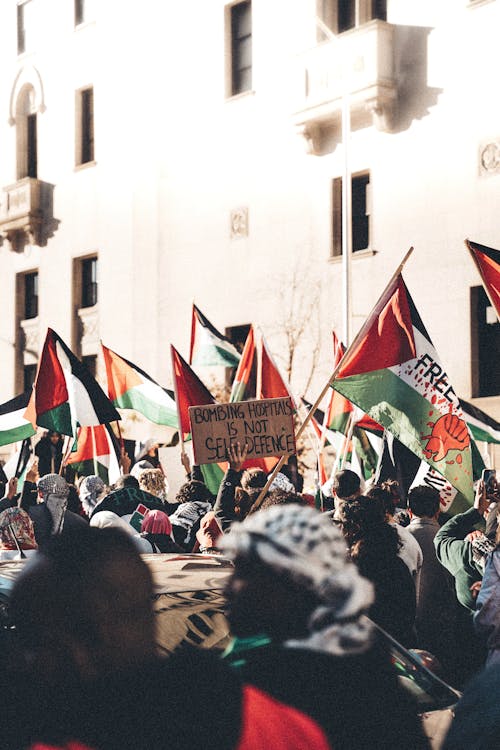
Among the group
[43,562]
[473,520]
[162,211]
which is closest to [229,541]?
[43,562]

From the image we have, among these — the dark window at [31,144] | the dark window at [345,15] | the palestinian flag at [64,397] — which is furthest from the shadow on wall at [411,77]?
the dark window at [31,144]

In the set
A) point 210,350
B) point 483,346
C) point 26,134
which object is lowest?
point 210,350

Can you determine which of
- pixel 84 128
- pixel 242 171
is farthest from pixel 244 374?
pixel 84 128

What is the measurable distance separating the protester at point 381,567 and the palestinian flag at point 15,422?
7.78 m

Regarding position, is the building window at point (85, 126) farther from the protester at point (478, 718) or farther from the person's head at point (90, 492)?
the protester at point (478, 718)

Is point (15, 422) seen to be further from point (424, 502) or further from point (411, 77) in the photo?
point (411, 77)

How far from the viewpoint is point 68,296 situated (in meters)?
28.1

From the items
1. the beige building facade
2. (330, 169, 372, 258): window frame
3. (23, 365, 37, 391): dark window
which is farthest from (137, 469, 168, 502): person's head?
(23, 365, 37, 391): dark window

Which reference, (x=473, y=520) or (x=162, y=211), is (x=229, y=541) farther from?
(x=162, y=211)

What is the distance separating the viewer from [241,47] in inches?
960

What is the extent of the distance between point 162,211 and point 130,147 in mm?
1956

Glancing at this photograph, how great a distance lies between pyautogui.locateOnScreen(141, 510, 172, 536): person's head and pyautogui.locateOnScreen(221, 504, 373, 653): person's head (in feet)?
16.4

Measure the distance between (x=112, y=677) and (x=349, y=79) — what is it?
1983cm

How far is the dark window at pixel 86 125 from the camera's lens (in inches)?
1105
